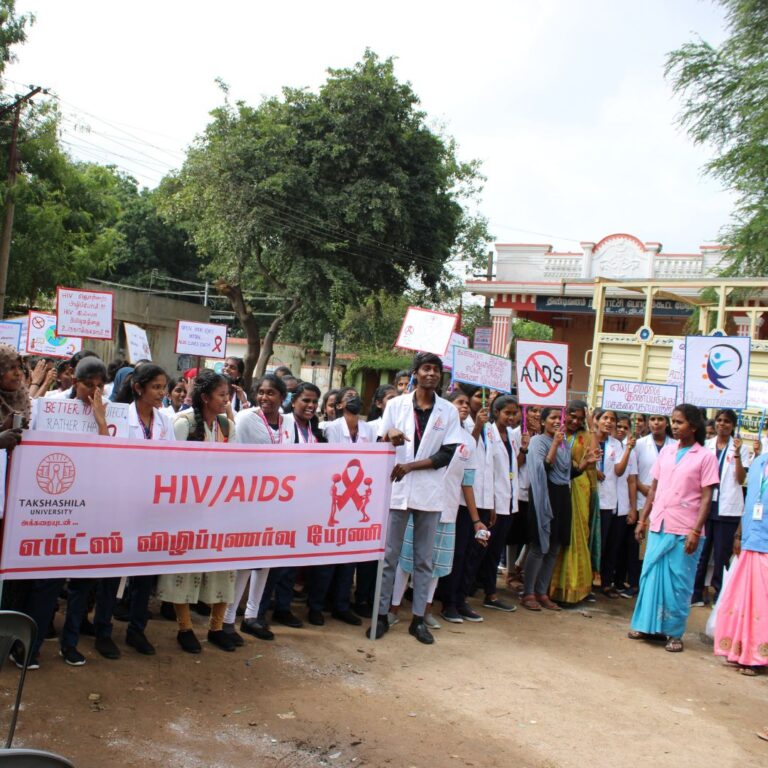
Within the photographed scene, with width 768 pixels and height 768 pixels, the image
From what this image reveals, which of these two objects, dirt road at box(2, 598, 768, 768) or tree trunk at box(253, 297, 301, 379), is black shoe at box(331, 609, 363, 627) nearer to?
Answer: dirt road at box(2, 598, 768, 768)

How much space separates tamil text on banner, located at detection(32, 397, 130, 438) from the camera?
481 cm

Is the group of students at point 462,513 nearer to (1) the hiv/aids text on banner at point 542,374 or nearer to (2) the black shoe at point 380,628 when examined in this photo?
(2) the black shoe at point 380,628

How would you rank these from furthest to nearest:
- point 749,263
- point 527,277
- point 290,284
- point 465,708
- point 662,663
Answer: point 527,277 → point 290,284 → point 749,263 → point 662,663 → point 465,708

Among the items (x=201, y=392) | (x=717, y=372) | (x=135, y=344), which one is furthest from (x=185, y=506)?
(x=135, y=344)

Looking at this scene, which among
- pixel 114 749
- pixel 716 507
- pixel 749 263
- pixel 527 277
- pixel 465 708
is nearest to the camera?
pixel 114 749

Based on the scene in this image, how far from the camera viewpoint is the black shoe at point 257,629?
5520 mm

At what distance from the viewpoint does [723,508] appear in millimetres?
8102

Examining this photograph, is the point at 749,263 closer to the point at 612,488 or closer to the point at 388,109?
the point at 612,488

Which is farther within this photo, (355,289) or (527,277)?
(527,277)

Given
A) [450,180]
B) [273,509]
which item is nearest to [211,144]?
[450,180]

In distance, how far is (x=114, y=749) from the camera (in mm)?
3768

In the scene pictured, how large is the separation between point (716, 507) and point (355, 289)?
1796cm

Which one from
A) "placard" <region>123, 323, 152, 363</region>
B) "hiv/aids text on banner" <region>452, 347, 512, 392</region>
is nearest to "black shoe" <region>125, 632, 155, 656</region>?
"hiv/aids text on banner" <region>452, 347, 512, 392</region>

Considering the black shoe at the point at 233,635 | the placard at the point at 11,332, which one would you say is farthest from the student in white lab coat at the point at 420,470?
the placard at the point at 11,332
